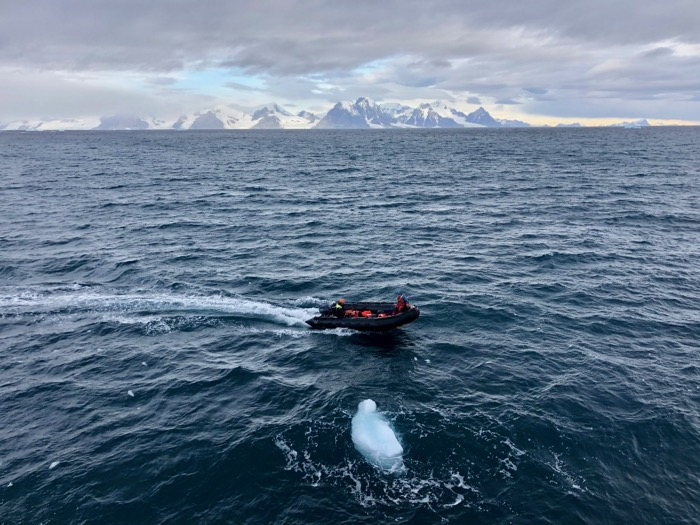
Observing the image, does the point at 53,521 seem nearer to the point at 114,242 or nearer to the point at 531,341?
the point at 531,341

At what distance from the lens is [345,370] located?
34000mm

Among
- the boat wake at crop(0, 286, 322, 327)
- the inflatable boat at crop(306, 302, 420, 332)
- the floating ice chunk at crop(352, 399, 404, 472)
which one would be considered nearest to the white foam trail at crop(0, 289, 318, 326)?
the boat wake at crop(0, 286, 322, 327)

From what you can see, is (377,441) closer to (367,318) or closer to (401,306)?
(367,318)

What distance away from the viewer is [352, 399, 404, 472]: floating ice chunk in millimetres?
25016

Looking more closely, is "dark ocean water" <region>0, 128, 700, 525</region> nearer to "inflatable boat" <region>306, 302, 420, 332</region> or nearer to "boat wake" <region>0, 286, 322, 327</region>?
"boat wake" <region>0, 286, 322, 327</region>

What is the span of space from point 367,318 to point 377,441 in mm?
13302

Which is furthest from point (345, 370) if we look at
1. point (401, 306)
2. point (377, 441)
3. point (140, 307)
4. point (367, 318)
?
point (140, 307)

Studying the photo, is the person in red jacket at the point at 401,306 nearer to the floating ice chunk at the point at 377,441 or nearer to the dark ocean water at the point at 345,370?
the dark ocean water at the point at 345,370

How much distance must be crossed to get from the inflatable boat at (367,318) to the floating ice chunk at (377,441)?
33.5 ft

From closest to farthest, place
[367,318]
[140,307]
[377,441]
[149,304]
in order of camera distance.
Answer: [377,441], [367,318], [140,307], [149,304]

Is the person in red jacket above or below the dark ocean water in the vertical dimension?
above

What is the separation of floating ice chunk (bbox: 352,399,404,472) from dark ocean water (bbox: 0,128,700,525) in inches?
26.4

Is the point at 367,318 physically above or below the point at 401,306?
below

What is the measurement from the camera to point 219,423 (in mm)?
28578
